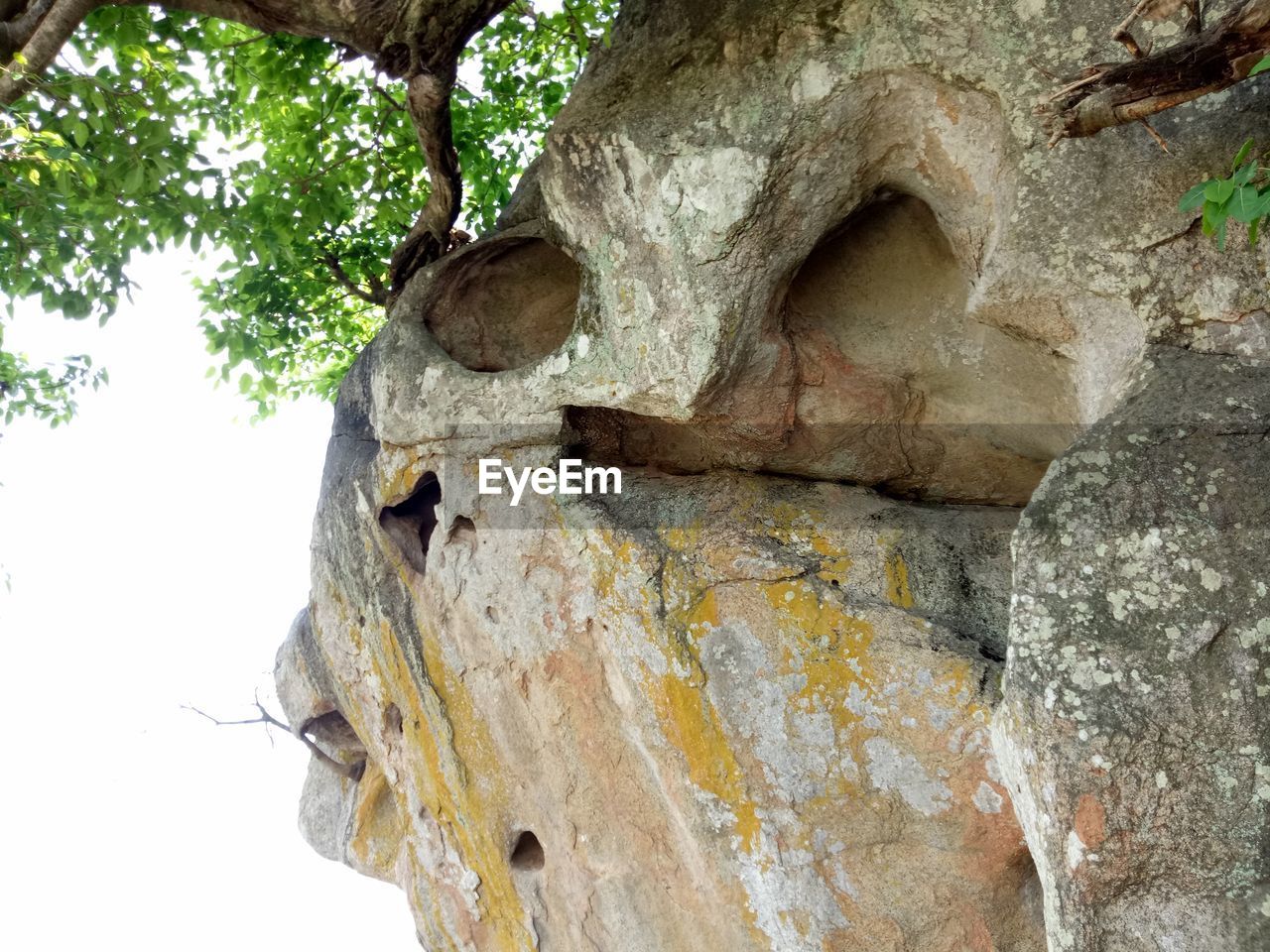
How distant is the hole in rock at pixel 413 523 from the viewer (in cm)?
494

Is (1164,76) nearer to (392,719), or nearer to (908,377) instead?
(908,377)

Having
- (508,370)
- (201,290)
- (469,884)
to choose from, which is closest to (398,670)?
(469,884)

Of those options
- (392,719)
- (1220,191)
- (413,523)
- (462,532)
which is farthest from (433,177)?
(1220,191)

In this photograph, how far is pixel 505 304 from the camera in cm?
496

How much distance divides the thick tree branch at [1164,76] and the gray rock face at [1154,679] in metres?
0.82

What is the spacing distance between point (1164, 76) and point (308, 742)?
5491 millimetres

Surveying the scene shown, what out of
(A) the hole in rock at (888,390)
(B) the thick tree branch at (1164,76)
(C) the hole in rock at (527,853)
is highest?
(B) the thick tree branch at (1164,76)

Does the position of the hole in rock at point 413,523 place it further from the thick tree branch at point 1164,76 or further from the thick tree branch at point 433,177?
the thick tree branch at point 1164,76

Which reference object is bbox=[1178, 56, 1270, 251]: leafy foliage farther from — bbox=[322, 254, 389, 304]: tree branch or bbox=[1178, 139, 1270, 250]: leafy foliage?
bbox=[322, 254, 389, 304]: tree branch

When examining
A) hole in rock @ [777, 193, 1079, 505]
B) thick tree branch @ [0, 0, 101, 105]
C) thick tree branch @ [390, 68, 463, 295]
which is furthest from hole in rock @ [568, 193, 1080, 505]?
thick tree branch @ [0, 0, 101, 105]

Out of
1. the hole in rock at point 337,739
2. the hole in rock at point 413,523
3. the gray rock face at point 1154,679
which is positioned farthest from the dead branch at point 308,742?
the gray rock face at point 1154,679

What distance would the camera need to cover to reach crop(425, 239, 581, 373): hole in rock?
4.84 meters

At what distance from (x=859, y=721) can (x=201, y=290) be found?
5488 millimetres

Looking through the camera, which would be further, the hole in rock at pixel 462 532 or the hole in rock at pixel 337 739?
the hole in rock at pixel 337 739
